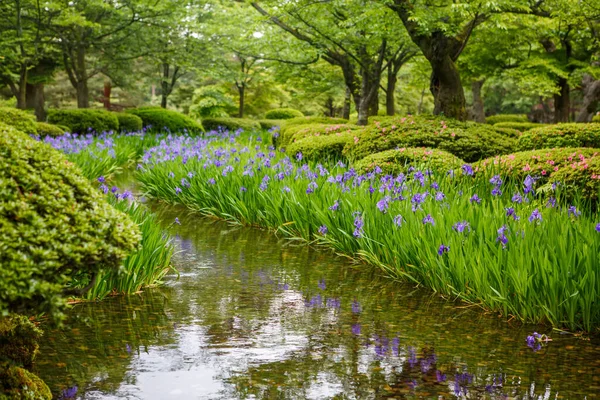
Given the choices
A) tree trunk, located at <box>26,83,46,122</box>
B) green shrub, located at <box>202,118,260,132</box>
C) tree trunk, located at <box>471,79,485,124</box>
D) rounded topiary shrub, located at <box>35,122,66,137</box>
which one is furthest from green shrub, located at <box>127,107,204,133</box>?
tree trunk, located at <box>471,79,485,124</box>

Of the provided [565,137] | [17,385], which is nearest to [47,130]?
[565,137]

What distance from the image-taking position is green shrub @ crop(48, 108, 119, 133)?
18.4m

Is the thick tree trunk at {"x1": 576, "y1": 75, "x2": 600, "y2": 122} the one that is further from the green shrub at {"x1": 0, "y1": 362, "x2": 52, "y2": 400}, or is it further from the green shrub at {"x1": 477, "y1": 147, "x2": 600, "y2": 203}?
the green shrub at {"x1": 0, "y1": 362, "x2": 52, "y2": 400}

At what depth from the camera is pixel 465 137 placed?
9.52 meters

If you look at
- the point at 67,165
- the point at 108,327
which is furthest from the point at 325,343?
the point at 67,165

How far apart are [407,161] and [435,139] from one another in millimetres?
1432

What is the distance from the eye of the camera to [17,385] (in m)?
2.64

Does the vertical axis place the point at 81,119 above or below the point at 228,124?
below

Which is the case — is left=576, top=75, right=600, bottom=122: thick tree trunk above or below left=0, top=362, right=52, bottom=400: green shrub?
above

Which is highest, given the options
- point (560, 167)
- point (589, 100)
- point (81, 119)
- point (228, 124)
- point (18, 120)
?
point (589, 100)

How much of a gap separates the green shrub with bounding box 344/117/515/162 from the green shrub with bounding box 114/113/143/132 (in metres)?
11.7

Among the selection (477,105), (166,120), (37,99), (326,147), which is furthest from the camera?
(477,105)

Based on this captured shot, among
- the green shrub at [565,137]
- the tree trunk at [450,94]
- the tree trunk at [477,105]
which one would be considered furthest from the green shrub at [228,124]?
the green shrub at [565,137]

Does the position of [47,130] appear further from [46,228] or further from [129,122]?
[46,228]
